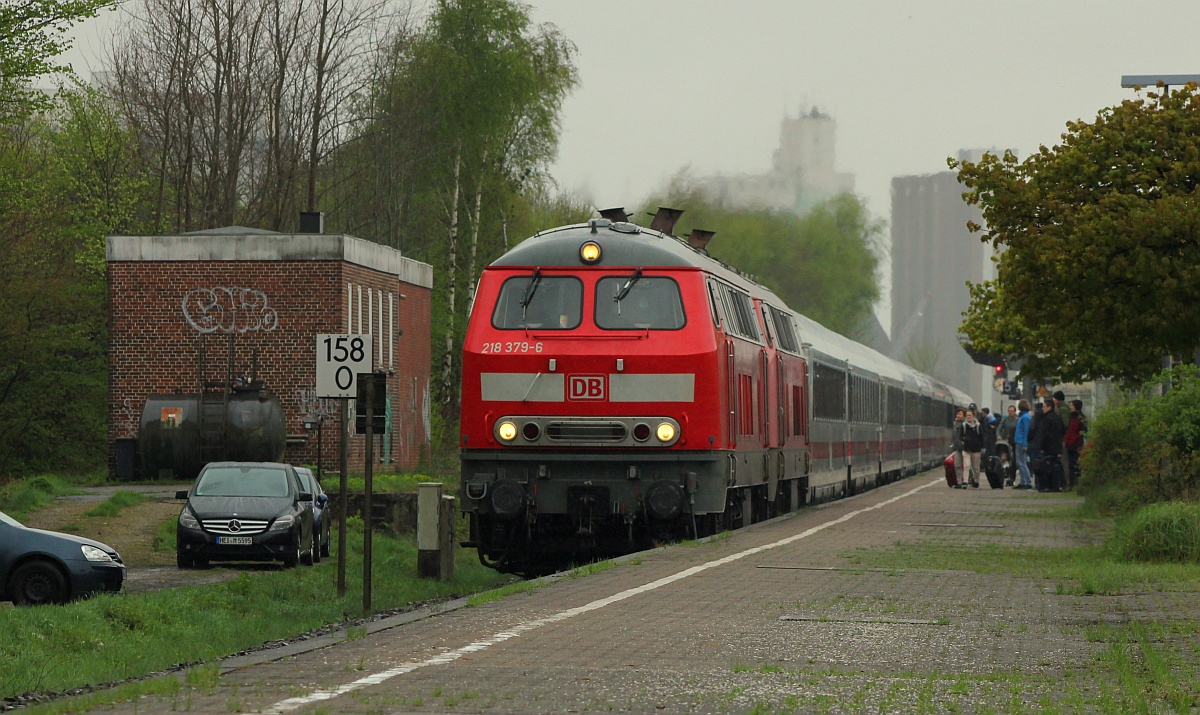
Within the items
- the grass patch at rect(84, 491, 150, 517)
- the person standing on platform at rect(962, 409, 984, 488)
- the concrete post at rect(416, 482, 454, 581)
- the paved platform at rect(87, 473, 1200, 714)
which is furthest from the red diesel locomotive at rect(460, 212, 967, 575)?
the person standing on platform at rect(962, 409, 984, 488)

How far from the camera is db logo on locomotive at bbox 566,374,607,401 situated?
18.3m

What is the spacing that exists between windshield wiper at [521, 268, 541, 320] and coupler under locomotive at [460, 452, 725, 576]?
5.14 ft

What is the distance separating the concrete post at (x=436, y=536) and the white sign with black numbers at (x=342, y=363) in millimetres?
3137

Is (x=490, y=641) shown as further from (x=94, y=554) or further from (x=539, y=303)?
(x=539, y=303)

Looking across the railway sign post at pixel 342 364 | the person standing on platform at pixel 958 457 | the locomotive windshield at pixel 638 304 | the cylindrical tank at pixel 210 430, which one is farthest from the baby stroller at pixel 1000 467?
the railway sign post at pixel 342 364

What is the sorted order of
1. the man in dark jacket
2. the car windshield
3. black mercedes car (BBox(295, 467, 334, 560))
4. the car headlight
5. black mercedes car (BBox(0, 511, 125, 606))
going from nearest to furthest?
1. black mercedes car (BBox(0, 511, 125, 606))
2. the car headlight
3. the car windshield
4. black mercedes car (BBox(295, 467, 334, 560))
5. the man in dark jacket

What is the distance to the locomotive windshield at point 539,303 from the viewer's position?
18.7m

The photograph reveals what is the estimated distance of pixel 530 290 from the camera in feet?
61.7

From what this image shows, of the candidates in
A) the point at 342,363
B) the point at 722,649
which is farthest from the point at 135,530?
the point at 722,649

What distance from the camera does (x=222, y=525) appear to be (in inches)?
907

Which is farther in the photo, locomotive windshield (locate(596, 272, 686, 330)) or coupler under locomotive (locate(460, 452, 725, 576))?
locomotive windshield (locate(596, 272, 686, 330))

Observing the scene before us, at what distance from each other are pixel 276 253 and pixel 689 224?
34943 millimetres

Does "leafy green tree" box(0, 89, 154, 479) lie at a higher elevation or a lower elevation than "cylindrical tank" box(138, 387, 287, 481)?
higher

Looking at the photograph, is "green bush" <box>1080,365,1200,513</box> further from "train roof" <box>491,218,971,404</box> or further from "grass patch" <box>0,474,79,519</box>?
"grass patch" <box>0,474,79,519</box>
